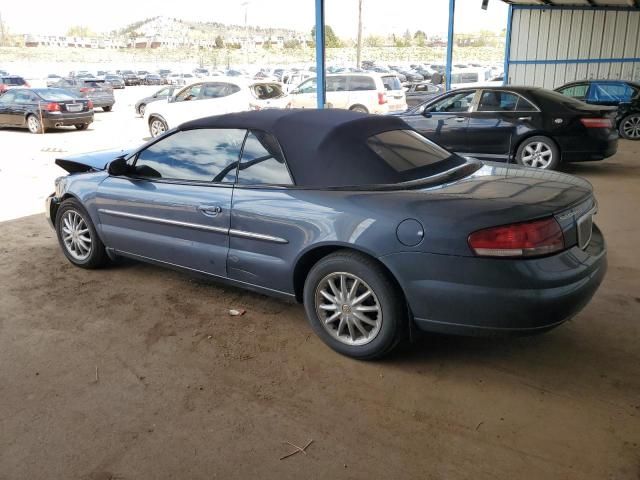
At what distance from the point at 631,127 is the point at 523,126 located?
6.77 metres

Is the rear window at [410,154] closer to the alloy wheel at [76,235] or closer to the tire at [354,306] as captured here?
the tire at [354,306]

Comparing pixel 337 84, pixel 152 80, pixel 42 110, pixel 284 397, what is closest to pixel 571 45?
pixel 337 84

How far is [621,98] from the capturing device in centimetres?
1317

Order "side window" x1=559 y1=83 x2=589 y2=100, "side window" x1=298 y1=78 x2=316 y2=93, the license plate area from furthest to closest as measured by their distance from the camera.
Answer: "side window" x1=298 y1=78 x2=316 y2=93 < "side window" x1=559 y1=83 x2=589 y2=100 < the license plate area

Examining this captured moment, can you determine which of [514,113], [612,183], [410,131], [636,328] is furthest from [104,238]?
[612,183]

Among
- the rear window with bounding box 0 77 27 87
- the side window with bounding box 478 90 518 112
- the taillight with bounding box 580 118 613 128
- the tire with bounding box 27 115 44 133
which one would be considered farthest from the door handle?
the rear window with bounding box 0 77 27 87

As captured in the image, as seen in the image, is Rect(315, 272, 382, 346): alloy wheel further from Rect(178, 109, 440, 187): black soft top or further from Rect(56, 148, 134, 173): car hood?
Rect(56, 148, 134, 173): car hood

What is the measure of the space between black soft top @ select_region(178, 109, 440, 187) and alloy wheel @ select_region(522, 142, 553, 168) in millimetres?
5586

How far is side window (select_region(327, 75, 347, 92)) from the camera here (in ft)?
51.7

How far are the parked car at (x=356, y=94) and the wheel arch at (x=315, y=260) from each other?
1221 centimetres

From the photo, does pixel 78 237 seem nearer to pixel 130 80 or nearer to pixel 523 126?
pixel 523 126

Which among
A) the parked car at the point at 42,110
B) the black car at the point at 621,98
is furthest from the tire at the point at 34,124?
the black car at the point at 621,98

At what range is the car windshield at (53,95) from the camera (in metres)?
16.5

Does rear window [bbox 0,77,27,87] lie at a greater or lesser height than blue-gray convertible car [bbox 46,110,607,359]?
greater
